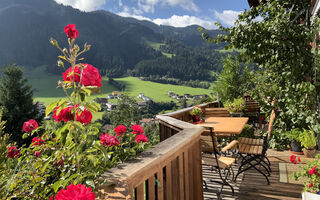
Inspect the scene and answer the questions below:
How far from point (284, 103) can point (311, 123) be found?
0.79 metres

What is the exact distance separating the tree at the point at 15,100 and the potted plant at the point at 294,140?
87.1ft

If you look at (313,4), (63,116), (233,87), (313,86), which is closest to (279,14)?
(313,4)

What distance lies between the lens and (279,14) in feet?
13.5

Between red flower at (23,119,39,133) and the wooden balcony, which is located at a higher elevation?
red flower at (23,119,39,133)

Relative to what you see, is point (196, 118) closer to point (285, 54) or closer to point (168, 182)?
point (285, 54)

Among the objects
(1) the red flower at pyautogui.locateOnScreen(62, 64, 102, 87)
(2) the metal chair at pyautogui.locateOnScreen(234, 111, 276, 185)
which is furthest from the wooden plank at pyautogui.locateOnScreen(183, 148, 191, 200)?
(2) the metal chair at pyautogui.locateOnScreen(234, 111, 276, 185)

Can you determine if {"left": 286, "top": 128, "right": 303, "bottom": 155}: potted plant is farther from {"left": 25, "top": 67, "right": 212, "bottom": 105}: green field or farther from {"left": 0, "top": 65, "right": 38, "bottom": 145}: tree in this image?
{"left": 25, "top": 67, "right": 212, "bottom": 105}: green field

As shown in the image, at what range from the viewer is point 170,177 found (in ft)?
5.76

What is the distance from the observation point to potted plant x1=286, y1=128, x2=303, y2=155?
4.26 meters

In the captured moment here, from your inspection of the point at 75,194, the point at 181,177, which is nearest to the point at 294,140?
the point at 181,177

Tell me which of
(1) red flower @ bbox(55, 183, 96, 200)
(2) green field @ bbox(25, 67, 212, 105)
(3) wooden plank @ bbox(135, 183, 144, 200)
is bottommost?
(2) green field @ bbox(25, 67, 212, 105)

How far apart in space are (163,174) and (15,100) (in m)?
29.3

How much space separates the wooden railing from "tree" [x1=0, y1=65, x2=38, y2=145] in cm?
2696

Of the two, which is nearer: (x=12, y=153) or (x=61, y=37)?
(x=12, y=153)
